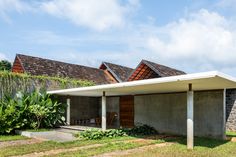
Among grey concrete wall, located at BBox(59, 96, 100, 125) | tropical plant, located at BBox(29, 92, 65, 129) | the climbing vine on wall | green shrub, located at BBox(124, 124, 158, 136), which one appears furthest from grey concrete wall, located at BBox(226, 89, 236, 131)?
the climbing vine on wall

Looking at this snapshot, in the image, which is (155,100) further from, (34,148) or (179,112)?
(34,148)

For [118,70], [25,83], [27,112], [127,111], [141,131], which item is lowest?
[141,131]

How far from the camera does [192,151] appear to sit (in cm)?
892

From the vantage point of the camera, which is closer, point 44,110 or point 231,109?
point 44,110

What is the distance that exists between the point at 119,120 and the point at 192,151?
9532 millimetres

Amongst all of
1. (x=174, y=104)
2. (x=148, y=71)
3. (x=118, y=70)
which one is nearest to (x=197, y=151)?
(x=174, y=104)

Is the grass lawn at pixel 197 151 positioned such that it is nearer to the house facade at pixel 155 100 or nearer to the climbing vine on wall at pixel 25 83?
the house facade at pixel 155 100

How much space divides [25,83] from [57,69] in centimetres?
745

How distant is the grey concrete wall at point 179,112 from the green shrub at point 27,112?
5.04m

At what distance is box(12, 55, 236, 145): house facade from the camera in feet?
32.5

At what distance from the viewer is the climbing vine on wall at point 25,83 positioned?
581 inches

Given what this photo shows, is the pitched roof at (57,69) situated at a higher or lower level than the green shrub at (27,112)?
higher

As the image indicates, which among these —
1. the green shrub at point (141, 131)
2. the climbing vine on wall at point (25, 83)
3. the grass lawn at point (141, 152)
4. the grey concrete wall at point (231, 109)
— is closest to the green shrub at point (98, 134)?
the green shrub at point (141, 131)

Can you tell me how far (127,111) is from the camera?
1741 centimetres
